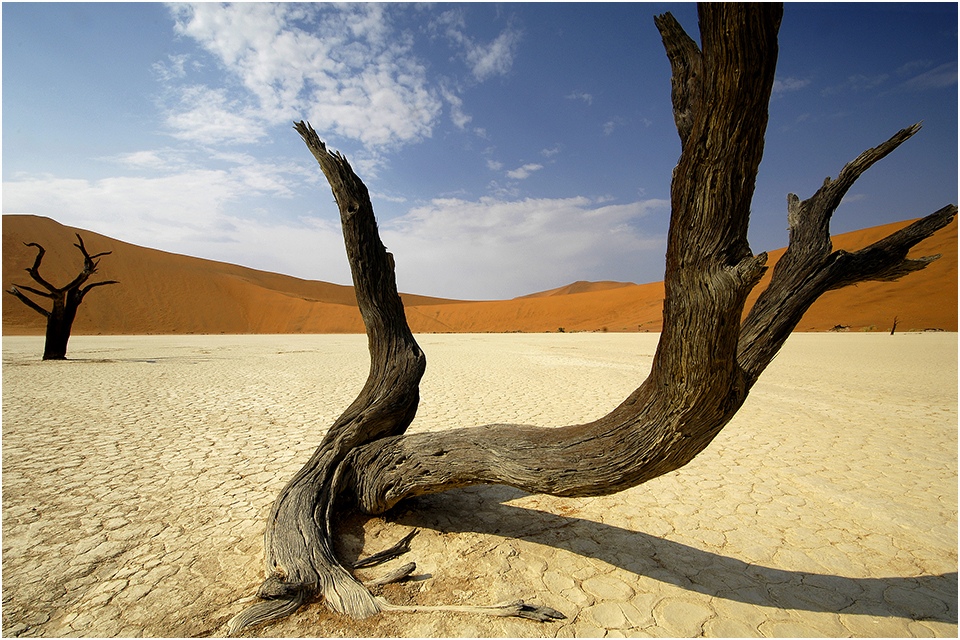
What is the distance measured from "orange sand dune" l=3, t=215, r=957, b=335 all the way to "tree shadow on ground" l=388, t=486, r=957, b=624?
31823mm

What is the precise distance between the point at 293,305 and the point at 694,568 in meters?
51.1

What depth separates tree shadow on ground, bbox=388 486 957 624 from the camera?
2.32 meters

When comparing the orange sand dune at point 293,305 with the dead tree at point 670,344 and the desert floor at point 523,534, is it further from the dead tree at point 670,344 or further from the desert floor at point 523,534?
the dead tree at point 670,344

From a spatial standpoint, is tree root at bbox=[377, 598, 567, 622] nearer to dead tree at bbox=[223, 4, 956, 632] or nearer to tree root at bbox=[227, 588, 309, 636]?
dead tree at bbox=[223, 4, 956, 632]

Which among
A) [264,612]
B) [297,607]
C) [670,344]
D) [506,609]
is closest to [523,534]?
[506,609]

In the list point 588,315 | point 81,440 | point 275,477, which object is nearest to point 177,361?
point 81,440

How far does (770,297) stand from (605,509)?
215 centimetres

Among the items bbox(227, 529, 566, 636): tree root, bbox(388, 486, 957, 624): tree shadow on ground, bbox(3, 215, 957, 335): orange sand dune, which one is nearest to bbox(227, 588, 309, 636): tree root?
bbox(227, 529, 566, 636): tree root

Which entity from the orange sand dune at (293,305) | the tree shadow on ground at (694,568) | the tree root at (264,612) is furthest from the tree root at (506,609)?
the orange sand dune at (293,305)

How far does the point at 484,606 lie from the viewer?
2.16m

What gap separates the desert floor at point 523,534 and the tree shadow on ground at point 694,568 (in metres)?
0.01

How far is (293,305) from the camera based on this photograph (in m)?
48.5

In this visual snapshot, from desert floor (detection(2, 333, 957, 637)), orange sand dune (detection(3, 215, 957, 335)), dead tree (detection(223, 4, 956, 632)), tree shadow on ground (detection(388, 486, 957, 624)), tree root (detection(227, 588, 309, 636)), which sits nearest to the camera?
dead tree (detection(223, 4, 956, 632))

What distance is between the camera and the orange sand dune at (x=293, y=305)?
96.7 feet
